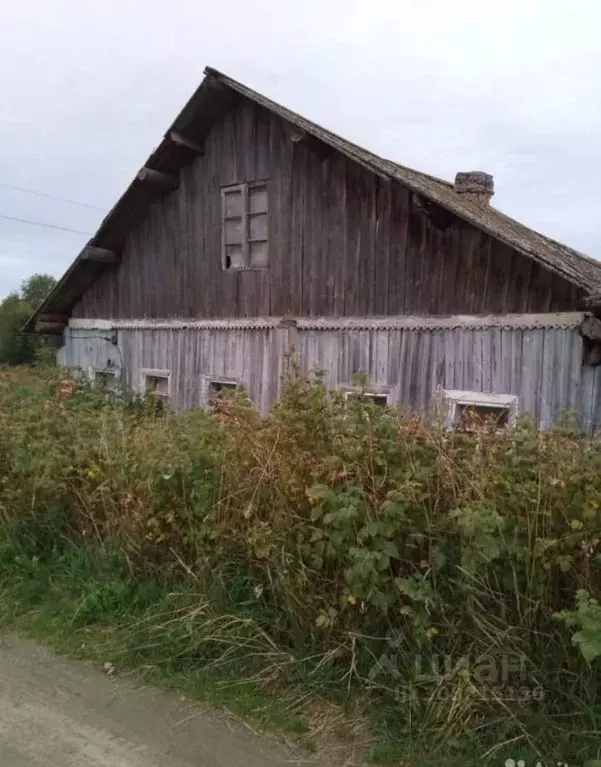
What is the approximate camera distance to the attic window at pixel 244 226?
33.6 ft

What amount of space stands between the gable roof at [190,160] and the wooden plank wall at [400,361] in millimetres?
1037

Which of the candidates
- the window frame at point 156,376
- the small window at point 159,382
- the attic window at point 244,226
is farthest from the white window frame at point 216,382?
the attic window at point 244,226

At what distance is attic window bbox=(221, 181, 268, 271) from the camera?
1024cm

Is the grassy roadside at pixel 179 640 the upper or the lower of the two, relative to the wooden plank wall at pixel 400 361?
lower

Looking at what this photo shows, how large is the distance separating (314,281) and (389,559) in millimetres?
6808

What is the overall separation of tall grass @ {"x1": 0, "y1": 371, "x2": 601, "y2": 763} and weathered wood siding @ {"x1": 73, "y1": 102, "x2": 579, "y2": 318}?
4541mm

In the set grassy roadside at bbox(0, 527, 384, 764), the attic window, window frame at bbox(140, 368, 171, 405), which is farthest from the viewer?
window frame at bbox(140, 368, 171, 405)

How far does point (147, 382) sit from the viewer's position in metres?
12.4

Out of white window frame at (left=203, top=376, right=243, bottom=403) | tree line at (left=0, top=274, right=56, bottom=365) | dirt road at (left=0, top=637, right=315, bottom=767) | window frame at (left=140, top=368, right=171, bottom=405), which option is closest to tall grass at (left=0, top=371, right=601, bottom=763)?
dirt road at (left=0, top=637, right=315, bottom=767)

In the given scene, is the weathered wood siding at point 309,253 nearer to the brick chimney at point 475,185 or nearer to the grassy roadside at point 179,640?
the brick chimney at point 475,185

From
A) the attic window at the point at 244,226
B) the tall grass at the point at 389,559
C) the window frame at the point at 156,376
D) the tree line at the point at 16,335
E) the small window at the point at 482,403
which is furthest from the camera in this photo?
the tree line at the point at 16,335

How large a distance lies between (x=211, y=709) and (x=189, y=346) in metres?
8.50

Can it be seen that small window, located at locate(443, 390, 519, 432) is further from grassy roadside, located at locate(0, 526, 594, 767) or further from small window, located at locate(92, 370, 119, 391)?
small window, located at locate(92, 370, 119, 391)

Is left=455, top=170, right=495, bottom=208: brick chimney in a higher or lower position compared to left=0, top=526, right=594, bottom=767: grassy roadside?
higher
